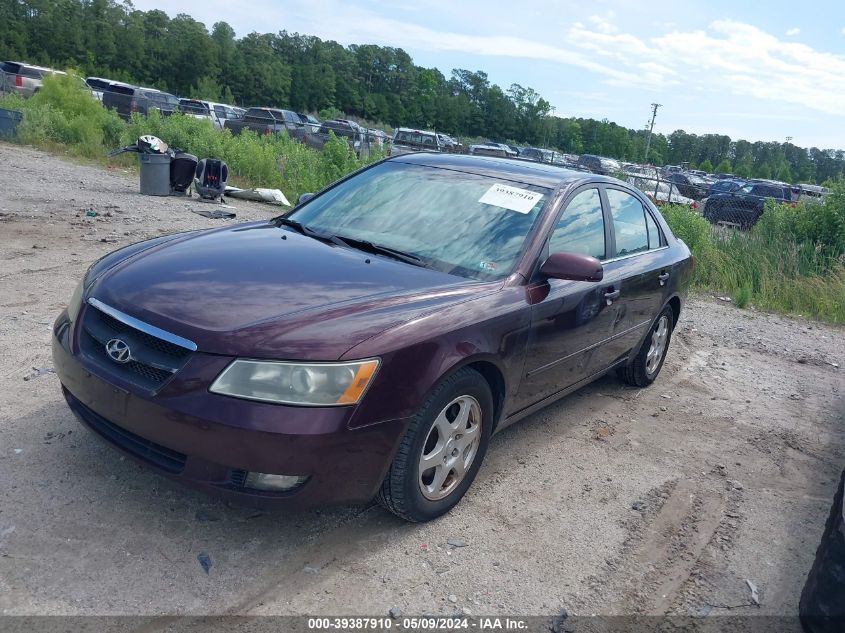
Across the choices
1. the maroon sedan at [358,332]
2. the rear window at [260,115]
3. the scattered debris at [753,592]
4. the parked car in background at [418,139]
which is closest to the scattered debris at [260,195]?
the maroon sedan at [358,332]

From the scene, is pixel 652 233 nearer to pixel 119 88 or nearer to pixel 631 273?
pixel 631 273

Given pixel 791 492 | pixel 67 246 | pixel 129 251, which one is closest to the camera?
pixel 129 251

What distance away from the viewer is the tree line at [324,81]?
225 feet

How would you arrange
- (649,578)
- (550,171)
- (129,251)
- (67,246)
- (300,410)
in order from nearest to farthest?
(300,410) < (649,578) < (129,251) < (550,171) < (67,246)

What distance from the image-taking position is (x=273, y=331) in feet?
9.35

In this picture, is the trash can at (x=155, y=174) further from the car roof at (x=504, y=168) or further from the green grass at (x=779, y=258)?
the car roof at (x=504, y=168)

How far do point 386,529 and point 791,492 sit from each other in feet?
8.58

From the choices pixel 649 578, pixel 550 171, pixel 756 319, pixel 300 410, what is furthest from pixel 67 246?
pixel 756 319

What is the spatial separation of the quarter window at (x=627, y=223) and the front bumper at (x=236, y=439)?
2580 millimetres

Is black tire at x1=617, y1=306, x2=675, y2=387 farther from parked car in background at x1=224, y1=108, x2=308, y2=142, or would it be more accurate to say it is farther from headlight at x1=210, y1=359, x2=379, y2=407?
parked car in background at x1=224, y1=108, x2=308, y2=142

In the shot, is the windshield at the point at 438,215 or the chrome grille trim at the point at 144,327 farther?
the windshield at the point at 438,215

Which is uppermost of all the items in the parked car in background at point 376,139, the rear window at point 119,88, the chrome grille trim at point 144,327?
the rear window at point 119,88

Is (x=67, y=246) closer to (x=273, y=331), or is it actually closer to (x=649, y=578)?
(x=273, y=331)

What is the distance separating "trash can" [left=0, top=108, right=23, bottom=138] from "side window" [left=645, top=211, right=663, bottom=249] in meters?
19.1
